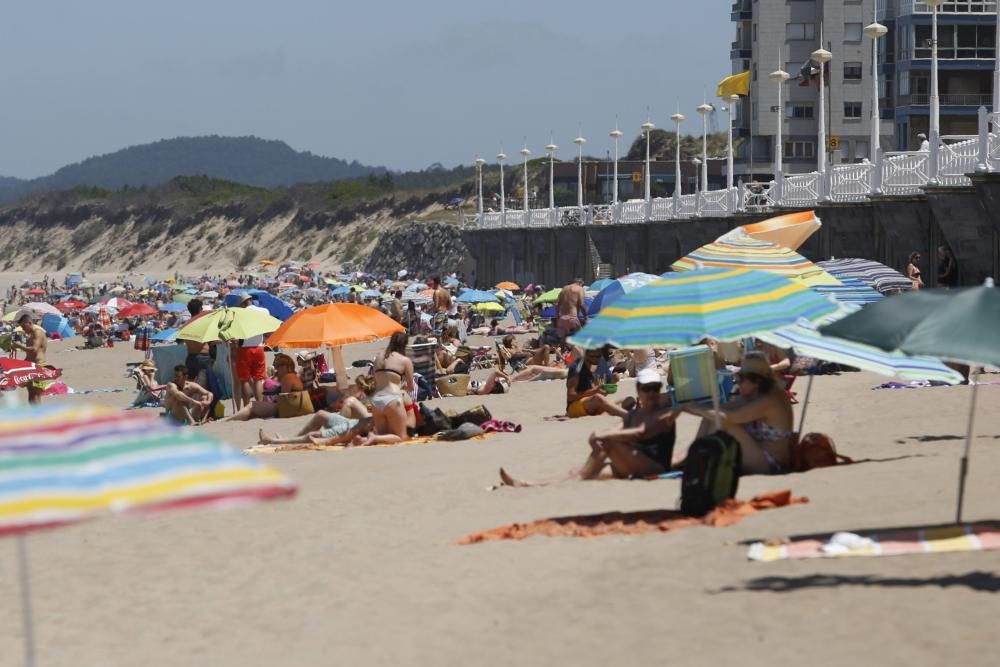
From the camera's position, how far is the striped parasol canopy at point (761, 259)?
43.3 feet

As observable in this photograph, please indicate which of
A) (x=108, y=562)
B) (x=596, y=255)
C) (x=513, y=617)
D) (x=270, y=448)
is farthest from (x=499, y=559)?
(x=596, y=255)

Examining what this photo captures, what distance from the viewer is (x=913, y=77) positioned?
60.2m

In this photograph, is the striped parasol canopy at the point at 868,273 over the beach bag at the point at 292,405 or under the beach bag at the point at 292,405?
over

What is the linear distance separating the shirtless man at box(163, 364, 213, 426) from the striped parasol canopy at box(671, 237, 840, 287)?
5.47 metres

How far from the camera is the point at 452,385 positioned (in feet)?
59.4

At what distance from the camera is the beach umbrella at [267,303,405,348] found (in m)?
14.5

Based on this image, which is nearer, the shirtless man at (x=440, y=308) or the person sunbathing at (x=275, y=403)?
the person sunbathing at (x=275, y=403)

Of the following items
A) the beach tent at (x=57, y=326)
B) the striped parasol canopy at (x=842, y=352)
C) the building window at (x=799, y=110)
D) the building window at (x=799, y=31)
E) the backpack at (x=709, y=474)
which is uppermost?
the building window at (x=799, y=31)

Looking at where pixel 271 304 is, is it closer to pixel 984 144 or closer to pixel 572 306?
pixel 572 306

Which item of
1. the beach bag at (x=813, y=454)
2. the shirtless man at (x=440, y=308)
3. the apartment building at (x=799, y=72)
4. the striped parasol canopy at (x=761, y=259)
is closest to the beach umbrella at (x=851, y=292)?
the striped parasol canopy at (x=761, y=259)

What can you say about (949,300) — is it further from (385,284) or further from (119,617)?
(385,284)

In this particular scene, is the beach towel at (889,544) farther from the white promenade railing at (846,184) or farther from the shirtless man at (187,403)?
the white promenade railing at (846,184)

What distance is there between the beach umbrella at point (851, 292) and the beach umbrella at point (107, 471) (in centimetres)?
967

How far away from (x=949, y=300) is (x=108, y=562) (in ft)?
15.6
